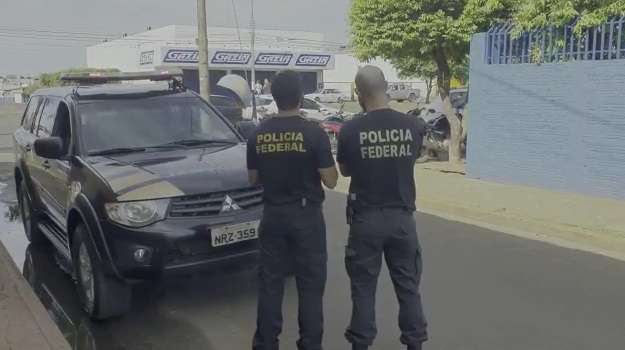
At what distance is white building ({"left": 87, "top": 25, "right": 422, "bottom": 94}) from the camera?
1657 inches

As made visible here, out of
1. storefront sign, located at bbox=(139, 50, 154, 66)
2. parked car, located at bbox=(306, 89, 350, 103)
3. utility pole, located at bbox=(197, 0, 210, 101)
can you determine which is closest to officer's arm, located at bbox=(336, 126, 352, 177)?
Result: utility pole, located at bbox=(197, 0, 210, 101)

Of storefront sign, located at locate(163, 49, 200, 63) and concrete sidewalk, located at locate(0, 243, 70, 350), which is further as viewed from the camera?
storefront sign, located at locate(163, 49, 200, 63)

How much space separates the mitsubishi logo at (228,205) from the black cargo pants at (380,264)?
115cm

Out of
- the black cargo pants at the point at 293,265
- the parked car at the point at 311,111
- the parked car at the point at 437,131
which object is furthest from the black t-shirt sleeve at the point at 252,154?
the parked car at the point at 311,111

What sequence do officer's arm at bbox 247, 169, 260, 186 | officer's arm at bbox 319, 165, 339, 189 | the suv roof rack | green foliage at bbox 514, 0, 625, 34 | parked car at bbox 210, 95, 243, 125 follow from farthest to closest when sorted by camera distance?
1. parked car at bbox 210, 95, 243, 125
2. green foliage at bbox 514, 0, 625, 34
3. the suv roof rack
4. officer's arm at bbox 247, 169, 260, 186
5. officer's arm at bbox 319, 165, 339, 189

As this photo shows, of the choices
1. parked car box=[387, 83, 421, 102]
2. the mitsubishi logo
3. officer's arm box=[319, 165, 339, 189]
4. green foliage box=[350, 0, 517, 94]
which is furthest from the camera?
parked car box=[387, 83, 421, 102]

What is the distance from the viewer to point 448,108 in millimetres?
12391

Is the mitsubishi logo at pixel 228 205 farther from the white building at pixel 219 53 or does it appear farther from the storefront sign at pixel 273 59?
the storefront sign at pixel 273 59

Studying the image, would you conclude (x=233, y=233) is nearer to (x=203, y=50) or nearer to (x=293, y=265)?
(x=293, y=265)

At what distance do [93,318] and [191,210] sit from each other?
3.81ft

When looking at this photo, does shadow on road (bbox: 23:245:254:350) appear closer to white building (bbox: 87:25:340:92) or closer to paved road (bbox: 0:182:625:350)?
paved road (bbox: 0:182:625:350)

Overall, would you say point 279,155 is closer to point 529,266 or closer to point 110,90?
point 110,90

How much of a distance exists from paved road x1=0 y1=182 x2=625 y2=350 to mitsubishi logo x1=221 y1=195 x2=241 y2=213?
607 millimetres

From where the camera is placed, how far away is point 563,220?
287 inches
